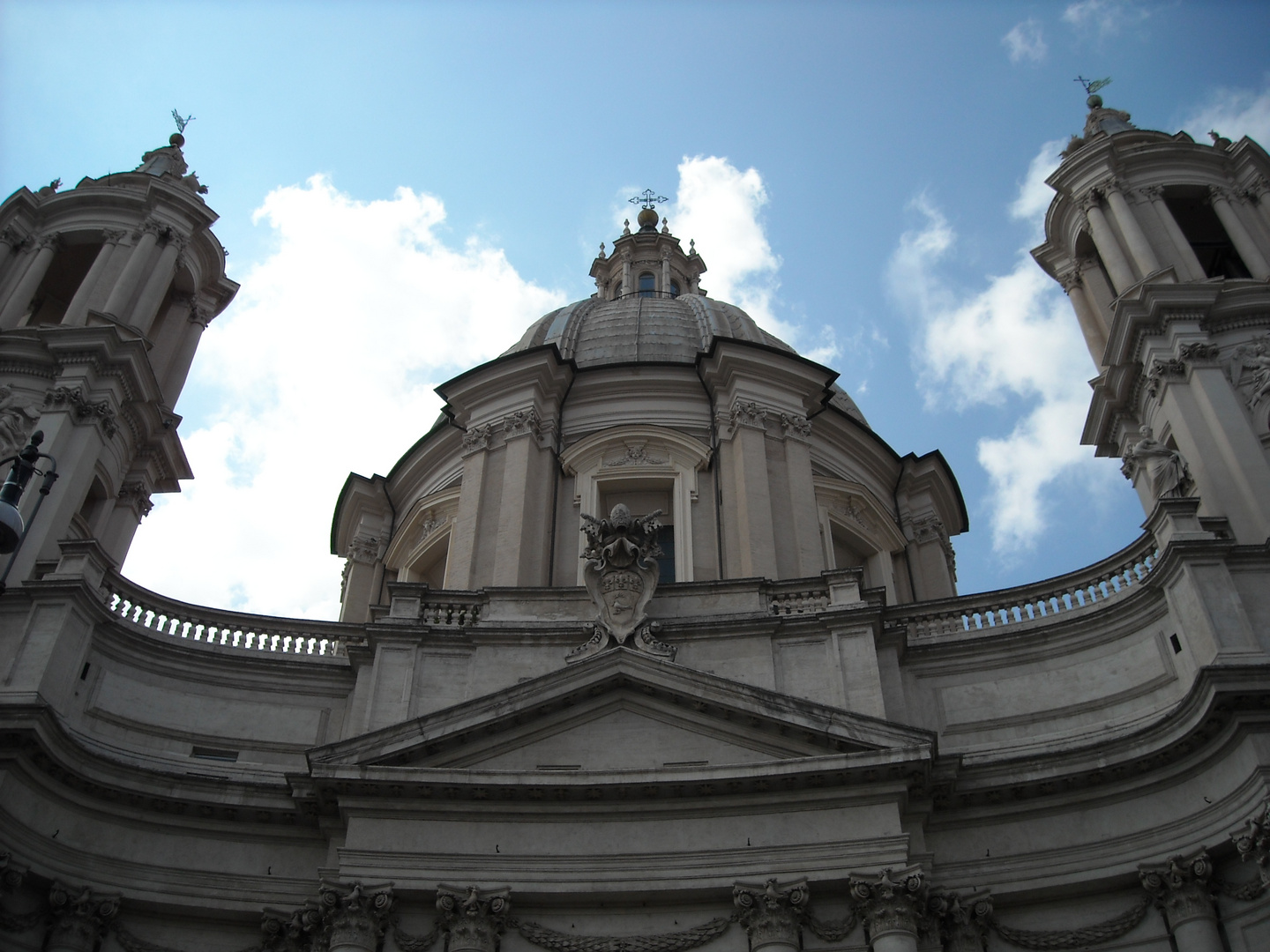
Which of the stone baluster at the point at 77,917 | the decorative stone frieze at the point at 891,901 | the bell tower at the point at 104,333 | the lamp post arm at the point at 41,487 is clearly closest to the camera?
the lamp post arm at the point at 41,487

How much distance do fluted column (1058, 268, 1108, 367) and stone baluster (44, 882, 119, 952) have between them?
21.9 metres

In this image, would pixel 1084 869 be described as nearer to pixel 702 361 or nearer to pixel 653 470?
pixel 653 470

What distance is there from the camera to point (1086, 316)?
2717 centimetres

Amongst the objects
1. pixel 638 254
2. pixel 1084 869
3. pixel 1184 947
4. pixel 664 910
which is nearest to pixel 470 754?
pixel 664 910

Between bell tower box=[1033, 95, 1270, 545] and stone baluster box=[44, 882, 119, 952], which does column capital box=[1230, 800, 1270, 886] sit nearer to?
bell tower box=[1033, 95, 1270, 545]

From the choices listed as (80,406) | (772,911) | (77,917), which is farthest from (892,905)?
(80,406)

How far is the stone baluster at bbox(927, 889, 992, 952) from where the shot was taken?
15.5 m

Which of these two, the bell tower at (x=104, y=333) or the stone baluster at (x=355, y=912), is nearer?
the stone baluster at (x=355, y=912)

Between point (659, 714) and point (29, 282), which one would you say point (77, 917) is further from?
point (29, 282)

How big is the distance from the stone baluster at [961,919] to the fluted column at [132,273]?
61.1 feet

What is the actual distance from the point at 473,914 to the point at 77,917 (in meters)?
5.32

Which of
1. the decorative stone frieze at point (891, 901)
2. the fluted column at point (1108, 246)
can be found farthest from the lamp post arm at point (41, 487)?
the fluted column at point (1108, 246)

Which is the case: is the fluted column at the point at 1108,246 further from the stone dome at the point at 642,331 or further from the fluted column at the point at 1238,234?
the stone dome at the point at 642,331

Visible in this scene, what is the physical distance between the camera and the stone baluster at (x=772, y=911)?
590 inches
